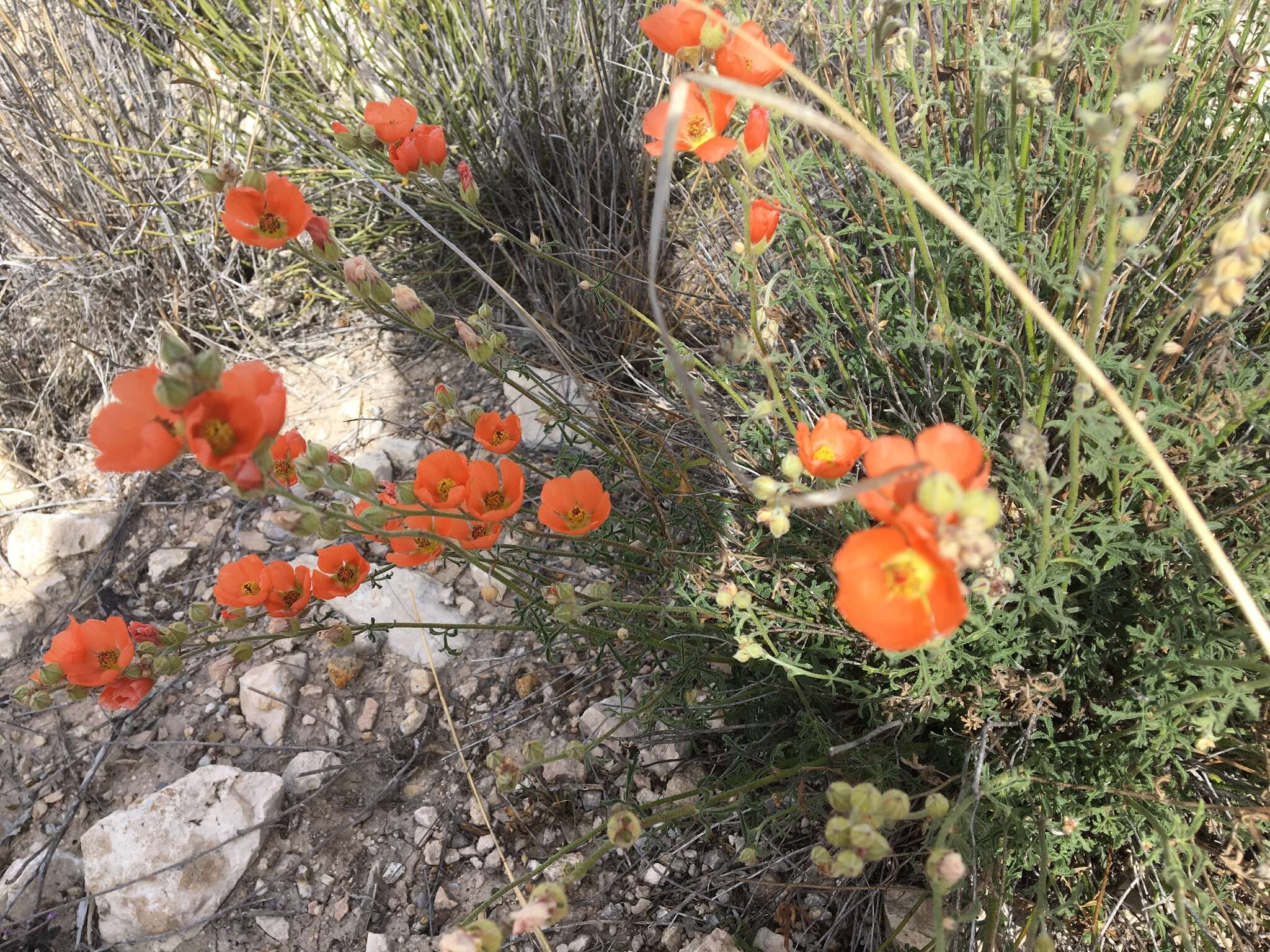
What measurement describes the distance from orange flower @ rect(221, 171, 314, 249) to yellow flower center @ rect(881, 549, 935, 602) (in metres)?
1.12

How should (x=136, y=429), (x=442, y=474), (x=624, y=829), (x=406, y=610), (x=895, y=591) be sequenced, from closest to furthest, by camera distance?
(x=895, y=591) < (x=136, y=429) < (x=624, y=829) < (x=442, y=474) < (x=406, y=610)

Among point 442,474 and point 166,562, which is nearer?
point 442,474

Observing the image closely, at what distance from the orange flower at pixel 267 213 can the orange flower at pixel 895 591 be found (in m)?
1.10

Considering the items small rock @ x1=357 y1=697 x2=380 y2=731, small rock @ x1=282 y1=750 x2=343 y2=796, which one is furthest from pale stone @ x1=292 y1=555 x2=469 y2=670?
small rock @ x1=282 y1=750 x2=343 y2=796

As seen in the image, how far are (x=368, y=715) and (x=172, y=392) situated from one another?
1.45 meters

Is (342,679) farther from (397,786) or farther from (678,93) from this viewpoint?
(678,93)

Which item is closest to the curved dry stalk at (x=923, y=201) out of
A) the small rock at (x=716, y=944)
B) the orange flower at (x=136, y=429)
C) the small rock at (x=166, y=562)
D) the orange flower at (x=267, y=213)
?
the orange flower at (x=136, y=429)

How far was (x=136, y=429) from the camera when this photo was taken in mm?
1104

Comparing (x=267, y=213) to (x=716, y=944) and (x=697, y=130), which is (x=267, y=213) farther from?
(x=716, y=944)

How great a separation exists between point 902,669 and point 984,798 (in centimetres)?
31

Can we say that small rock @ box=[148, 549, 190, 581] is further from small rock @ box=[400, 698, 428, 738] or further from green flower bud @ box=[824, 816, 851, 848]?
green flower bud @ box=[824, 816, 851, 848]

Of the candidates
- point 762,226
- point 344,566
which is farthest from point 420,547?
point 762,226

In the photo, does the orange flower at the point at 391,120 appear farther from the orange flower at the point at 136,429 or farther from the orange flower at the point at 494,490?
the orange flower at the point at 136,429

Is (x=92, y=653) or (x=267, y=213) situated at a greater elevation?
(x=267, y=213)
